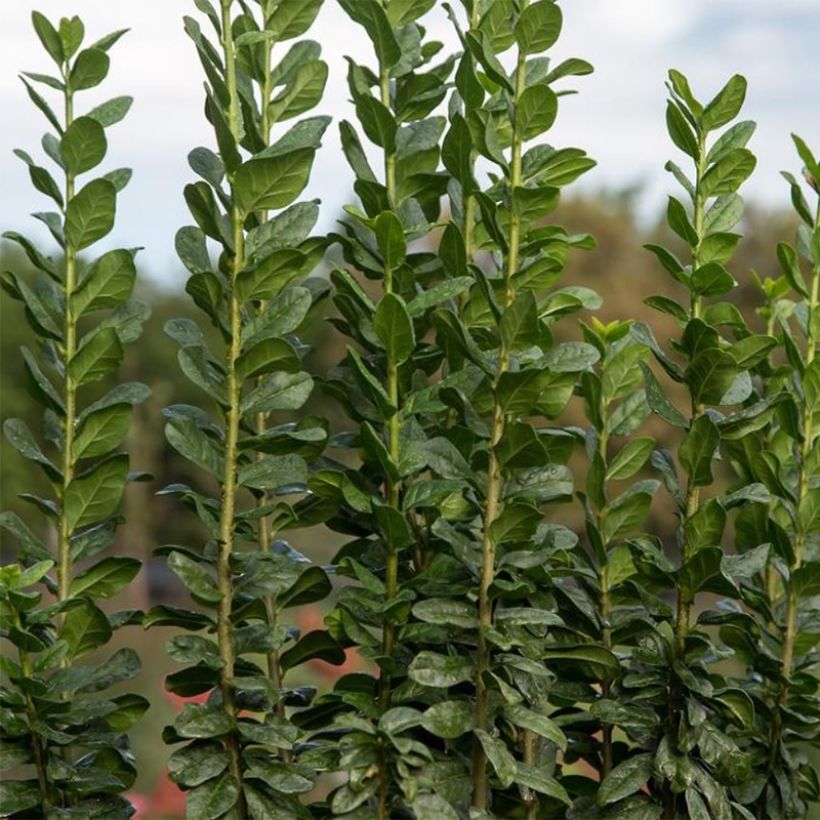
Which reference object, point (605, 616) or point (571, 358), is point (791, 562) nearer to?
point (605, 616)

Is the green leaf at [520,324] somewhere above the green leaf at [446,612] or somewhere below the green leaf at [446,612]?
above

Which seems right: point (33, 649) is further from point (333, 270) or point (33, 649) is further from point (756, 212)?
point (756, 212)

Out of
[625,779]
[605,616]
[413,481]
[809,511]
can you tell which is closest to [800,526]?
[809,511]

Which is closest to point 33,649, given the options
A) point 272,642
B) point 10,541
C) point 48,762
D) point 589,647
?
point 48,762

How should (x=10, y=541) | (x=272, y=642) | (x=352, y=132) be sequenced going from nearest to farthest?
(x=272, y=642), (x=352, y=132), (x=10, y=541)

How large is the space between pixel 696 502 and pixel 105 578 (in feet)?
2.32

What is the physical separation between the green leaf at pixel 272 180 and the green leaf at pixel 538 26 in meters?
0.26

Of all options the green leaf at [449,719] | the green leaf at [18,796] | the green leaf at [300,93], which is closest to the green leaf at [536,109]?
the green leaf at [300,93]

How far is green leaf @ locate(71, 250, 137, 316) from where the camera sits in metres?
1.44

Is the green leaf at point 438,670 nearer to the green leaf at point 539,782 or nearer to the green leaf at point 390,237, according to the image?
the green leaf at point 539,782

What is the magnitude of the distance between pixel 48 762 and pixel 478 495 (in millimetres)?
577

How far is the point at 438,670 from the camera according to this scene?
4.17 ft

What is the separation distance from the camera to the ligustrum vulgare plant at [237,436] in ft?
4.27

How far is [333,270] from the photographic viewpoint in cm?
138
